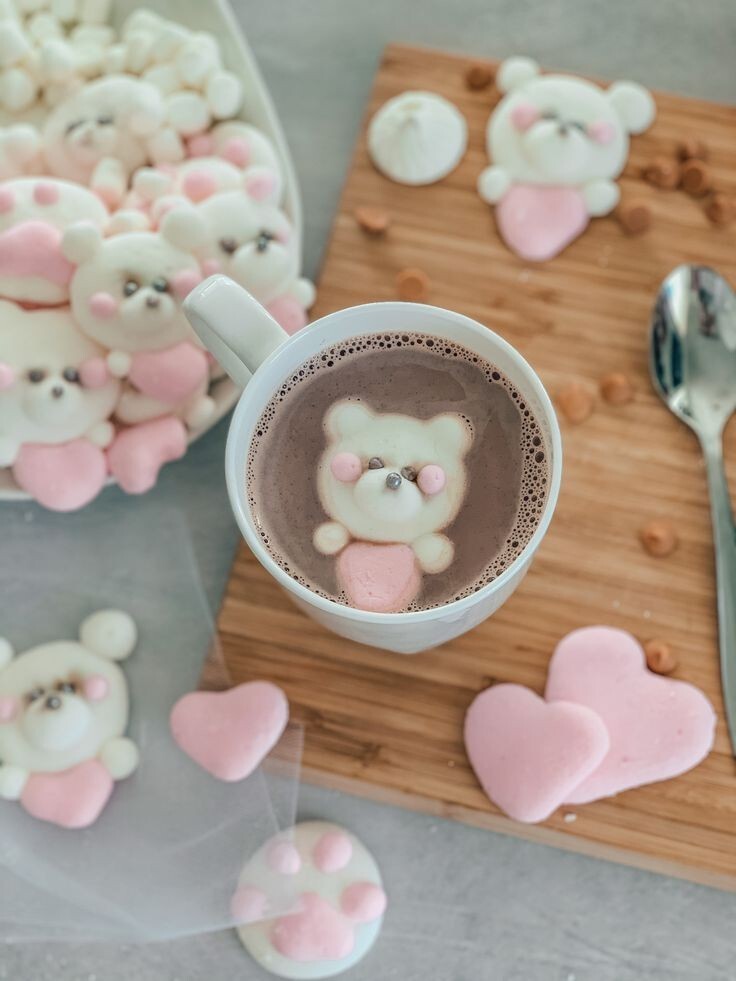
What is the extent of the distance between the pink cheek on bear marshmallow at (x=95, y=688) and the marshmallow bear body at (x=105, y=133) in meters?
0.39

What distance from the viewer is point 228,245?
82cm

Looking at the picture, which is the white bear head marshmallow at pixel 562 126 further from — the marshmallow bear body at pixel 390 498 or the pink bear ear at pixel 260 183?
the marshmallow bear body at pixel 390 498

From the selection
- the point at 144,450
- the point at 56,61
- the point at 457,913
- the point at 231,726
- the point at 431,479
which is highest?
the point at 56,61

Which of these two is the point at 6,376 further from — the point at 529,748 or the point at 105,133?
the point at 529,748

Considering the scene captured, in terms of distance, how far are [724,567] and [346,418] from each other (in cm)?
33

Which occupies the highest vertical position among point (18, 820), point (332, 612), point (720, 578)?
point (332, 612)

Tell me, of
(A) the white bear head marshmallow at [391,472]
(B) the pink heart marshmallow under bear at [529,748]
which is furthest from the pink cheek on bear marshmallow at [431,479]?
(B) the pink heart marshmallow under bear at [529,748]

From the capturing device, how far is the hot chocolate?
0.65 meters

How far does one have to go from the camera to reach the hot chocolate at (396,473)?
2.15 feet

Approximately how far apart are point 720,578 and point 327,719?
1.05 feet

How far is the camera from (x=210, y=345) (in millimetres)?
663

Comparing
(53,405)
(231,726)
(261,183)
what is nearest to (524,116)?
(261,183)

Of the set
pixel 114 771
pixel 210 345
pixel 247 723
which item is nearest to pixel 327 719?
pixel 247 723

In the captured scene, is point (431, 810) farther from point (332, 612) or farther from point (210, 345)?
point (210, 345)
